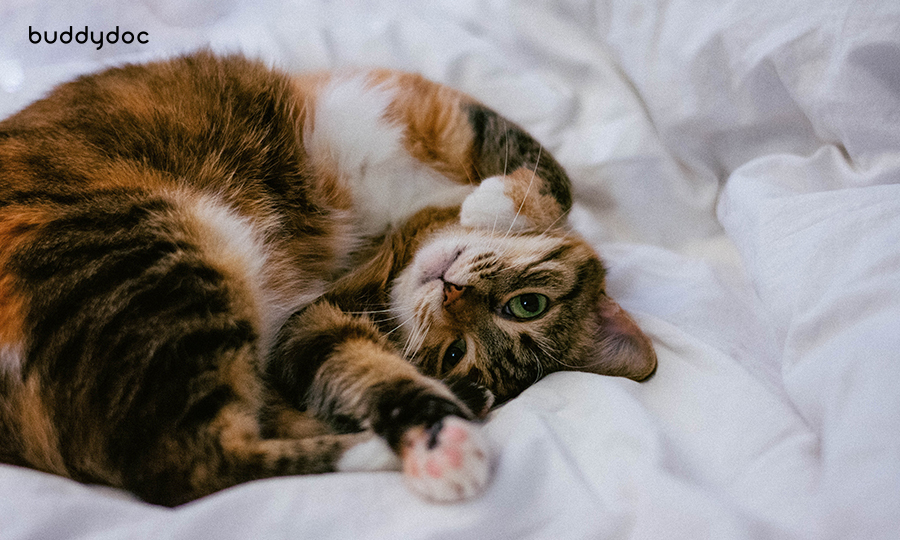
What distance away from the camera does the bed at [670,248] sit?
2.31ft

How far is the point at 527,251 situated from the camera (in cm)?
117

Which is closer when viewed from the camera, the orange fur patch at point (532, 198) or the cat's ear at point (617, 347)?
the cat's ear at point (617, 347)

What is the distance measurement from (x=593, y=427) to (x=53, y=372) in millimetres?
825

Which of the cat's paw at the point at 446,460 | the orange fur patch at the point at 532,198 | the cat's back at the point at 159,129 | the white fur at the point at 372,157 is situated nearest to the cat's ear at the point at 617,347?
the orange fur patch at the point at 532,198

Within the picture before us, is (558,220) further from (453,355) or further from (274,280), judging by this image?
(274,280)

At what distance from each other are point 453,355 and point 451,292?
15 centimetres

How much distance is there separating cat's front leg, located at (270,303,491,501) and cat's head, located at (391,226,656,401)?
0.10m

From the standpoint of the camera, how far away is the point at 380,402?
92 cm

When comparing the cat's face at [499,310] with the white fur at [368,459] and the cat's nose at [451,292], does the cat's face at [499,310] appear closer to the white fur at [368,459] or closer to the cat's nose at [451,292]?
the cat's nose at [451,292]

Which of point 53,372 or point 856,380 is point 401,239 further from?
point 856,380

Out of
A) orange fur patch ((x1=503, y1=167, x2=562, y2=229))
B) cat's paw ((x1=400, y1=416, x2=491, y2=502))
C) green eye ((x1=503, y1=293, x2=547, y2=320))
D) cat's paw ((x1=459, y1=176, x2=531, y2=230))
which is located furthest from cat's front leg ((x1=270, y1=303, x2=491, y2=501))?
orange fur patch ((x1=503, y1=167, x2=562, y2=229))

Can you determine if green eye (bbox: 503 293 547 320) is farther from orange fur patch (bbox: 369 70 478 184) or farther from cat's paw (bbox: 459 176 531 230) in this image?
orange fur patch (bbox: 369 70 478 184)

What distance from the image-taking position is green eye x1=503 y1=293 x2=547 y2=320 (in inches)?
43.9

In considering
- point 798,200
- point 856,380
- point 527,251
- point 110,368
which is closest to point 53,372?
point 110,368
